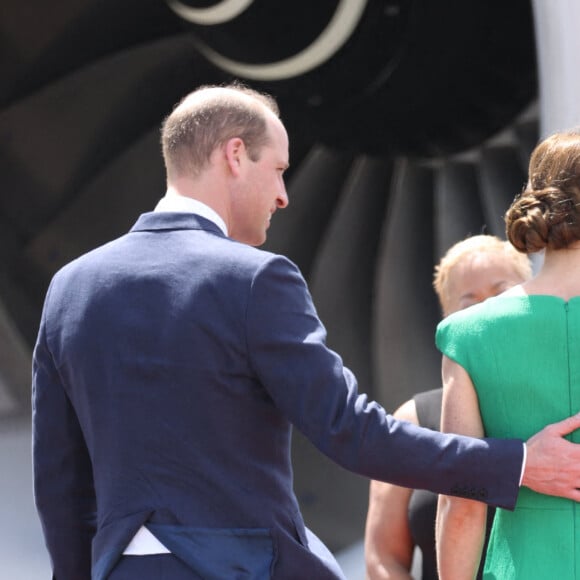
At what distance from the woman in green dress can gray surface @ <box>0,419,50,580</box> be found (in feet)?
4.56

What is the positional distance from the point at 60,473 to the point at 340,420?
350mm

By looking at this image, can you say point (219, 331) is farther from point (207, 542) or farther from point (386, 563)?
point (386, 563)

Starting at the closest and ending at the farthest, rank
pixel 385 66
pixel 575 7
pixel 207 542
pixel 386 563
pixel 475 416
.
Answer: pixel 207 542
pixel 475 416
pixel 386 563
pixel 575 7
pixel 385 66

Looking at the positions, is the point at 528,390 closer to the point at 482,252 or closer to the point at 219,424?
the point at 219,424

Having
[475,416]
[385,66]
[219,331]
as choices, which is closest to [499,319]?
[475,416]

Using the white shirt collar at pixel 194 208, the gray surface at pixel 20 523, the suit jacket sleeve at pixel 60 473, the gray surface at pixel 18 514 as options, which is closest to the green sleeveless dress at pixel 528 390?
the white shirt collar at pixel 194 208

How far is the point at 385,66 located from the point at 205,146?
1445mm

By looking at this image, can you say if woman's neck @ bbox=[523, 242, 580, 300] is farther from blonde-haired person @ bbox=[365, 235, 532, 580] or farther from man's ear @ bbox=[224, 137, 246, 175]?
blonde-haired person @ bbox=[365, 235, 532, 580]

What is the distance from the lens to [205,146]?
1.40 metres

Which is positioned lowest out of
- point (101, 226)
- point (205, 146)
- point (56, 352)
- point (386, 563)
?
point (386, 563)

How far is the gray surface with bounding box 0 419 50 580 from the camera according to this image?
2.58 m

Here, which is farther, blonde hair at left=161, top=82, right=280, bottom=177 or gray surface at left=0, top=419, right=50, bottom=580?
gray surface at left=0, top=419, right=50, bottom=580

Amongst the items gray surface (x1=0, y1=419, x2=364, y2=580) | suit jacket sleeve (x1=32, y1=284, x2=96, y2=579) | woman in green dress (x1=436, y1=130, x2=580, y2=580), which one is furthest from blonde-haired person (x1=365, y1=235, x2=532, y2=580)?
gray surface (x1=0, y1=419, x2=364, y2=580)

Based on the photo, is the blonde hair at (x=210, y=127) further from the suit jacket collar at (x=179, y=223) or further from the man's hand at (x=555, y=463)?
the man's hand at (x=555, y=463)
